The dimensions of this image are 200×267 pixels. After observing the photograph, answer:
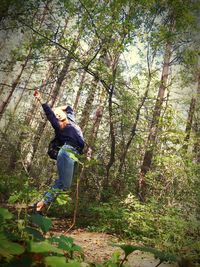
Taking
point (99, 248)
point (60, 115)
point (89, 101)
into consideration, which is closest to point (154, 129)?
point (89, 101)

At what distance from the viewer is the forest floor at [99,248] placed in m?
3.99

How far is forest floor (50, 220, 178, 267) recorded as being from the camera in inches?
157

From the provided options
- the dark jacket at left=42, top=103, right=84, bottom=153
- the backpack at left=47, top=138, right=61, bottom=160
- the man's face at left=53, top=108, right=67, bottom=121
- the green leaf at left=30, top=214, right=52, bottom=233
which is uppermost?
the man's face at left=53, top=108, right=67, bottom=121

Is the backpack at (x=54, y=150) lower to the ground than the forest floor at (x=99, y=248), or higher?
higher

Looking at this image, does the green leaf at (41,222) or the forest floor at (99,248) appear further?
the forest floor at (99,248)

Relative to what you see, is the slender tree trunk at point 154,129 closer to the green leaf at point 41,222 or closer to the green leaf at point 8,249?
the green leaf at point 41,222

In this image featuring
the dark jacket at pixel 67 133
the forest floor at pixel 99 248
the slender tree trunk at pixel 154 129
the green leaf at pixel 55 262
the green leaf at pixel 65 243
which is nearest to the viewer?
the green leaf at pixel 55 262

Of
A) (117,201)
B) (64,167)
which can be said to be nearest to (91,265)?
(64,167)

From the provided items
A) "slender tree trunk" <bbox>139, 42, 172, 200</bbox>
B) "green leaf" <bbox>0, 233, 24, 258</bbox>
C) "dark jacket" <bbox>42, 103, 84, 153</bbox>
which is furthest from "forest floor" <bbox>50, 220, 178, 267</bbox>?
"slender tree trunk" <bbox>139, 42, 172, 200</bbox>

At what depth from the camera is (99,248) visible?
176 inches

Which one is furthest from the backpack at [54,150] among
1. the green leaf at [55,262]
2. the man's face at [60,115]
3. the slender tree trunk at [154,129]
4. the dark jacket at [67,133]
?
the green leaf at [55,262]

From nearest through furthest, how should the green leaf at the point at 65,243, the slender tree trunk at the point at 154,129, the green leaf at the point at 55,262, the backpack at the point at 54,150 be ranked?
the green leaf at the point at 55,262
the green leaf at the point at 65,243
the backpack at the point at 54,150
the slender tree trunk at the point at 154,129

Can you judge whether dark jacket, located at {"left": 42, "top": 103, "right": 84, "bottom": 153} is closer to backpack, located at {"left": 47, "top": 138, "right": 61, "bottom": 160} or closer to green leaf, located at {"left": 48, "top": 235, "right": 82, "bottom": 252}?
backpack, located at {"left": 47, "top": 138, "right": 61, "bottom": 160}

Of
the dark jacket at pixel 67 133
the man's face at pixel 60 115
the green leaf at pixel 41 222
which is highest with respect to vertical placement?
the man's face at pixel 60 115
